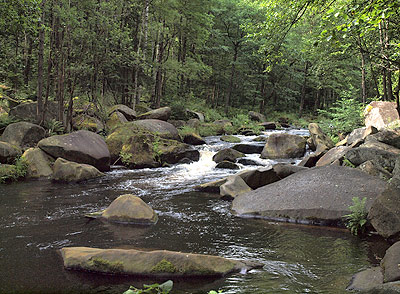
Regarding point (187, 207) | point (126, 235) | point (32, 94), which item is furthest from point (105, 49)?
point (126, 235)

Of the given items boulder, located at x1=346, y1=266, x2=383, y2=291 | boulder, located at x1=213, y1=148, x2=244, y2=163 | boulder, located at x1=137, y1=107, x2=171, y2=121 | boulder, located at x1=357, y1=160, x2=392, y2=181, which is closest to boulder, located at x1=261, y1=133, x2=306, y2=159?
boulder, located at x1=213, y1=148, x2=244, y2=163

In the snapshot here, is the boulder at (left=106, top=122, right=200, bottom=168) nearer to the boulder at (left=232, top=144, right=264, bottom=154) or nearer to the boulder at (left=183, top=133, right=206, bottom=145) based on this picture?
the boulder at (left=232, top=144, right=264, bottom=154)

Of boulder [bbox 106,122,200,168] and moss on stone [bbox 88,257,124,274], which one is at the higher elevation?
boulder [bbox 106,122,200,168]

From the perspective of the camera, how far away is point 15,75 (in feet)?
62.9

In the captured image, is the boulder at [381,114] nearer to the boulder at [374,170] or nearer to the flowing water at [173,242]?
the boulder at [374,170]

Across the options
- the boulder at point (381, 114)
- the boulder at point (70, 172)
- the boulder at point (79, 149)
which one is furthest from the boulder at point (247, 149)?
the boulder at point (70, 172)

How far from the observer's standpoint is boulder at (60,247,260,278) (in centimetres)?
411

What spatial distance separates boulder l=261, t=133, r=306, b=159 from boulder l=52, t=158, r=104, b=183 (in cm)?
814

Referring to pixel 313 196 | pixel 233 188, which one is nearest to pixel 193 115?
pixel 233 188

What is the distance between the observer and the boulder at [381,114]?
42.7 ft

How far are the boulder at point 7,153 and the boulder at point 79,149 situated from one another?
860 mm

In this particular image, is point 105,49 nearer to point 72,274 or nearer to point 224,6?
point 72,274

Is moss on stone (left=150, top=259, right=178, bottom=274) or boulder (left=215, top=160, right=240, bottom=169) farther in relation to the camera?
boulder (left=215, top=160, right=240, bottom=169)

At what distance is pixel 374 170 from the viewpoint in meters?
7.84
